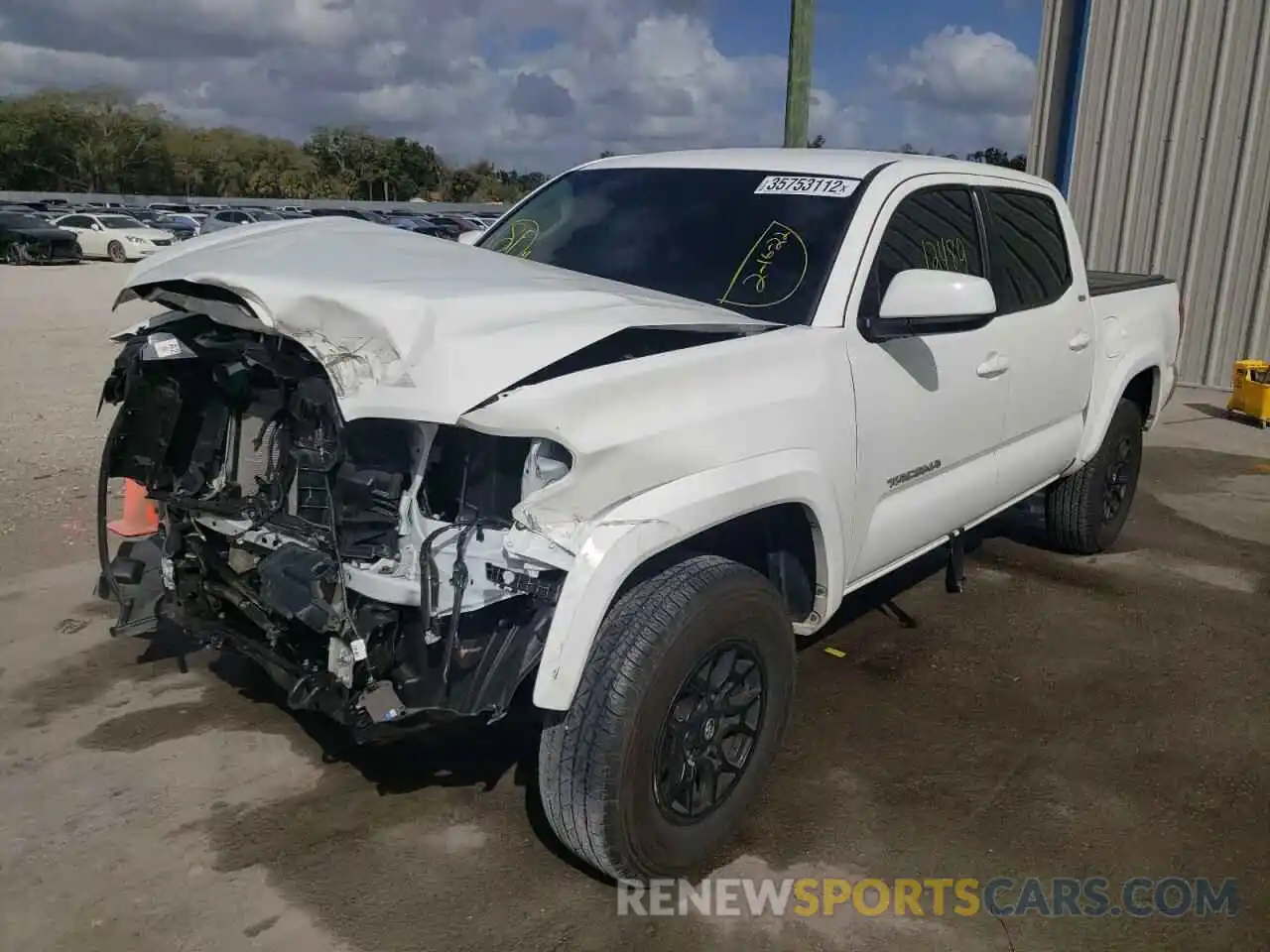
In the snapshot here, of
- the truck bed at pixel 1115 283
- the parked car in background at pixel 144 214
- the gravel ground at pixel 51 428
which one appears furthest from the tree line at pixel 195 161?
the truck bed at pixel 1115 283

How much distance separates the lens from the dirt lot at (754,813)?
2840mm

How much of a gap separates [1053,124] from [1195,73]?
1524mm

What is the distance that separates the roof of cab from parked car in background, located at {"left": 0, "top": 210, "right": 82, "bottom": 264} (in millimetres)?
28112

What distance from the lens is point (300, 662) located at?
3.01 meters

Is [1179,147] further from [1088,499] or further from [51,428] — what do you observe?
[51,428]

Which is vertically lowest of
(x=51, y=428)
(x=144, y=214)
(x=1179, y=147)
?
(x=51, y=428)

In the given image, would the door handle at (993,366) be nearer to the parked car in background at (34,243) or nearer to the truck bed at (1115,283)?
the truck bed at (1115,283)

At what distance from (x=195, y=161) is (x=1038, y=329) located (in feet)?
300

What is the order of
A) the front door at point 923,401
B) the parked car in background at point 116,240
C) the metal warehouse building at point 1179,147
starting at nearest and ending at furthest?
1. the front door at point 923,401
2. the metal warehouse building at point 1179,147
3. the parked car in background at point 116,240

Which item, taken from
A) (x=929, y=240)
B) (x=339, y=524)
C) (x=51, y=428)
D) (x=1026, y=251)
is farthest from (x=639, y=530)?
(x=51, y=428)

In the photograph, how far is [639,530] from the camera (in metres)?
2.59

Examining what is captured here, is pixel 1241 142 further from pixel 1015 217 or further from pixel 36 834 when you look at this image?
pixel 36 834
